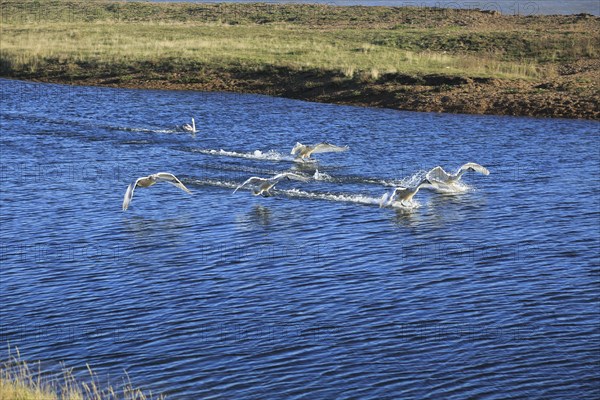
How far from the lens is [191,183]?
2941cm

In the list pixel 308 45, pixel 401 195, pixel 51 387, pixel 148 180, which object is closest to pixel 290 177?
pixel 401 195

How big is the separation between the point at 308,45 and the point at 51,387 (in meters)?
49.1

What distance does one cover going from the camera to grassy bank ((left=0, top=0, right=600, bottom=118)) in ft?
151

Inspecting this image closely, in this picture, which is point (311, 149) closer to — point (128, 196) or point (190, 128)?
point (128, 196)

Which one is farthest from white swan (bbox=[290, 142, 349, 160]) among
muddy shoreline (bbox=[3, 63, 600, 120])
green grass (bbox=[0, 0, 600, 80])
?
green grass (bbox=[0, 0, 600, 80])

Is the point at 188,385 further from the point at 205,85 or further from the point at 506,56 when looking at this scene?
the point at 506,56

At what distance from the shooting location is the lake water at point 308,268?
50.4 ft

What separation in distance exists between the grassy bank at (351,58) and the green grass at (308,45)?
8cm

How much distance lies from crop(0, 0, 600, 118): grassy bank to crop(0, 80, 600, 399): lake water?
8.27 m

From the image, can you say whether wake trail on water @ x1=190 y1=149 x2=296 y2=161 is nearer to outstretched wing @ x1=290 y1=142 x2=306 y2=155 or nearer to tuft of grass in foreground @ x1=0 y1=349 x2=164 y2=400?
outstretched wing @ x1=290 y1=142 x2=306 y2=155

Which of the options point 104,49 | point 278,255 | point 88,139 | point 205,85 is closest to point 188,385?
point 278,255

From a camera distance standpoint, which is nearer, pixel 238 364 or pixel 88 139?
pixel 238 364

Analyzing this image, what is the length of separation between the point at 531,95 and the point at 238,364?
31.4m

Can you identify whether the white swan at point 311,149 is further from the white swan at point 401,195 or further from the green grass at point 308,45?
the green grass at point 308,45
